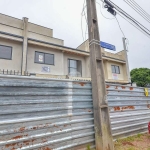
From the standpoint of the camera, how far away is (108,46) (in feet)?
13.4

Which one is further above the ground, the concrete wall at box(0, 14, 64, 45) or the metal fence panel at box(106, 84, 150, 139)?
the concrete wall at box(0, 14, 64, 45)

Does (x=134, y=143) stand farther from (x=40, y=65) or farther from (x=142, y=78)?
(x=142, y=78)

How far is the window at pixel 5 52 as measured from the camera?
9.60 m

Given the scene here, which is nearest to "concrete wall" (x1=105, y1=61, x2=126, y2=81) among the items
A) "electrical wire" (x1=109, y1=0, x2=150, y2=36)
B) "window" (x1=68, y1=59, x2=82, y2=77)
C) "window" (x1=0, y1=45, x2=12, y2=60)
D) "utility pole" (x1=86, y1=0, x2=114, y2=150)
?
"window" (x1=68, y1=59, x2=82, y2=77)

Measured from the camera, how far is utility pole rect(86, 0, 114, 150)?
118 inches

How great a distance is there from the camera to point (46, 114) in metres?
2.63

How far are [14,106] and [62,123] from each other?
1.14m

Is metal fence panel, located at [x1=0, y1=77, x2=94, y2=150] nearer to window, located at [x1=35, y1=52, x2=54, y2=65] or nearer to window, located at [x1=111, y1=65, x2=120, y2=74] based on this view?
window, located at [x1=35, y1=52, x2=54, y2=65]

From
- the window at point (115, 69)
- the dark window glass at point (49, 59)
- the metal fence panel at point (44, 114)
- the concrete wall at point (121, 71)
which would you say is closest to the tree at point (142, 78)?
the concrete wall at point (121, 71)

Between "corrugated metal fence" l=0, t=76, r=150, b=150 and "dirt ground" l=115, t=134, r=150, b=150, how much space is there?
234 mm

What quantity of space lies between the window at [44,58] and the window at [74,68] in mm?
2343

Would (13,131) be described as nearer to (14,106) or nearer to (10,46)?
(14,106)

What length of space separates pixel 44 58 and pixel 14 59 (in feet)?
8.68

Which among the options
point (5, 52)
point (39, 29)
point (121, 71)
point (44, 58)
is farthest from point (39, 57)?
point (121, 71)
